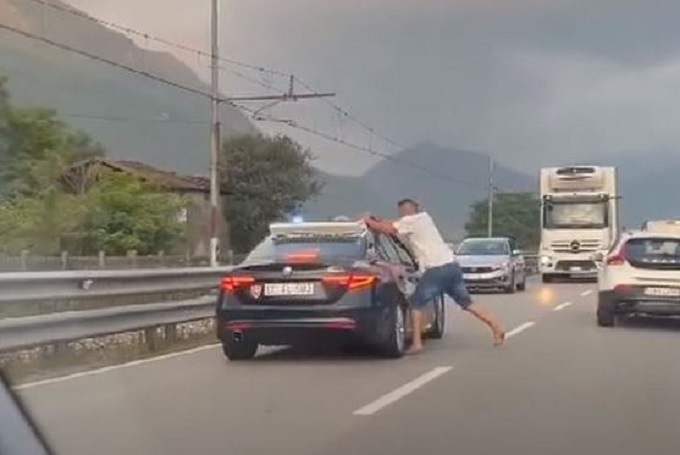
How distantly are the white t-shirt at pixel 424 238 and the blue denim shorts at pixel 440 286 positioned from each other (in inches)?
3.6

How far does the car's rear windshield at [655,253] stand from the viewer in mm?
17812

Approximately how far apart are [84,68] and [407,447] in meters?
21.3

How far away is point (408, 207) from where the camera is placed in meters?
14.5

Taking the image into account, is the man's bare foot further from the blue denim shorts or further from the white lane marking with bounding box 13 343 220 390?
the white lane marking with bounding box 13 343 220 390

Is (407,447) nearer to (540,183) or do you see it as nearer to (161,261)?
(161,261)

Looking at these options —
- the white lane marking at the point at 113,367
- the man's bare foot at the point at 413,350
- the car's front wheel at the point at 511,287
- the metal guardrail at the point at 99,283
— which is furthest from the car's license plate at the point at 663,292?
the car's front wheel at the point at 511,287

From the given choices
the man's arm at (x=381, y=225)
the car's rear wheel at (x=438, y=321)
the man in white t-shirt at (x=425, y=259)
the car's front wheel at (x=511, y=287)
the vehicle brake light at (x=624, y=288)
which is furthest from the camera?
the car's front wheel at (x=511, y=287)

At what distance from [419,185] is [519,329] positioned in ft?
88.2

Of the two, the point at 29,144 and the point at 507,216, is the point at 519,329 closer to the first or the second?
the point at 29,144

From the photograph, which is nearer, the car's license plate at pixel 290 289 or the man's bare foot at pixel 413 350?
the car's license plate at pixel 290 289

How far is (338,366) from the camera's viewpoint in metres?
12.6

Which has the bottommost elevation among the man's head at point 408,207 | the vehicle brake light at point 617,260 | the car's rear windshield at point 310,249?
the vehicle brake light at point 617,260

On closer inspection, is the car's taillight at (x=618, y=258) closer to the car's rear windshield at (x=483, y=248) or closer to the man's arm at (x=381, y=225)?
the man's arm at (x=381, y=225)

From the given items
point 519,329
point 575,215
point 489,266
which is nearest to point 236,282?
point 519,329
